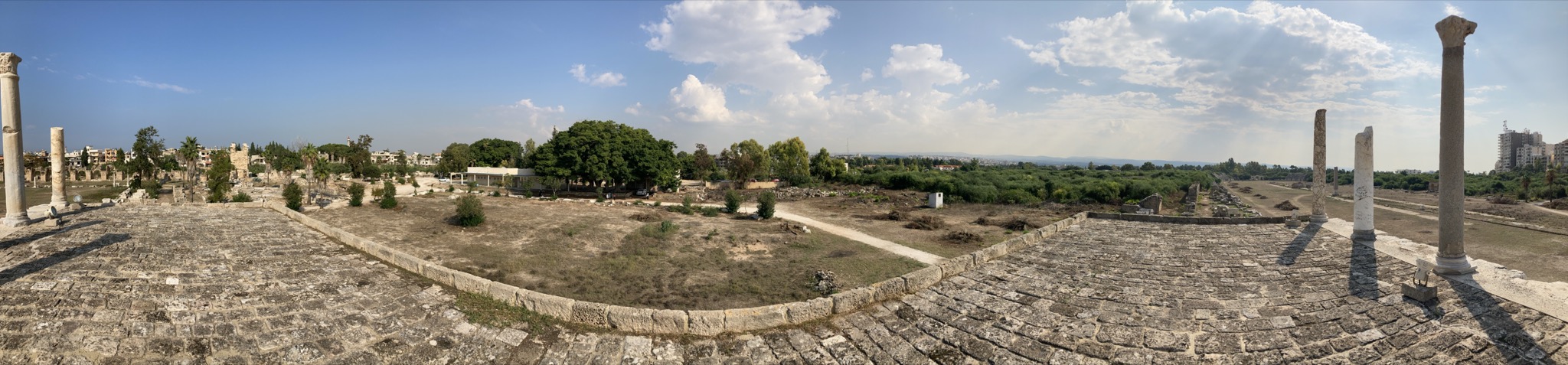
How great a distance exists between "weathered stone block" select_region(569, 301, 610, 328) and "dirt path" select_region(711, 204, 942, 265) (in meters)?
10.7

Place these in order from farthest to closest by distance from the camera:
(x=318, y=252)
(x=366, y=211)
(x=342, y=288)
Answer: (x=366, y=211), (x=318, y=252), (x=342, y=288)

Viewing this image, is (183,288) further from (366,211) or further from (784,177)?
(784,177)

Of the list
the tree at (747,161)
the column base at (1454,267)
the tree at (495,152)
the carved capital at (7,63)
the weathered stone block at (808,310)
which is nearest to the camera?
the weathered stone block at (808,310)

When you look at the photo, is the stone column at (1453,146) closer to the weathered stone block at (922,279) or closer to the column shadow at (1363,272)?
the column shadow at (1363,272)

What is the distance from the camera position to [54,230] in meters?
13.3

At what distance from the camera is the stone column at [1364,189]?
14.3 metres

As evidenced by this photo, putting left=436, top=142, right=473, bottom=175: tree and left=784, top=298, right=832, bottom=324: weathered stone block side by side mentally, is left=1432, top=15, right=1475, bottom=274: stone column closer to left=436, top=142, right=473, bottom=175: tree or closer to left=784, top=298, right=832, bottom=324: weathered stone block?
left=784, top=298, right=832, bottom=324: weathered stone block

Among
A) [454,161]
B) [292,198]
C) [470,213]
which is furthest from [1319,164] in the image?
[454,161]

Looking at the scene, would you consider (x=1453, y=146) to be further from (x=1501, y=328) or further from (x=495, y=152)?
(x=495, y=152)

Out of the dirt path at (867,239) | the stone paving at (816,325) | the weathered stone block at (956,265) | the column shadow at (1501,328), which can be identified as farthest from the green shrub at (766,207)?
the column shadow at (1501,328)

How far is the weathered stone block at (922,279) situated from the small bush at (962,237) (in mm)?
10891

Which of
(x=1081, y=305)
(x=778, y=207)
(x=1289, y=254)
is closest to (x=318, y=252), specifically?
(x=1081, y=305)

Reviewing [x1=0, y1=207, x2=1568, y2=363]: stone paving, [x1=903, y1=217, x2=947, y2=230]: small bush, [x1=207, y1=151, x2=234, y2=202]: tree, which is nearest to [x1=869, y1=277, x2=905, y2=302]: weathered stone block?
[x1=0, y1=207, x2=1568, y2=363]: stone paving

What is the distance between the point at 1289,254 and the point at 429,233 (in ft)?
79.1
